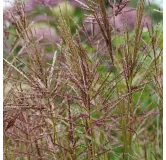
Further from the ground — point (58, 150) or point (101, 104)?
point (101, 104)

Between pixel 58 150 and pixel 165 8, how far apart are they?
0.40 meters

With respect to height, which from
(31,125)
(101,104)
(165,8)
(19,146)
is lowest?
(19,146)

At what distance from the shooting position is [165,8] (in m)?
0.92

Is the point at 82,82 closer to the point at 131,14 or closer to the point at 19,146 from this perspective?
the point at 19,146

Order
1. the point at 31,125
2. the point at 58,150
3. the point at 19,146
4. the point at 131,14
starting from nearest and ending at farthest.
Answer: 1. the point at 58,150
2. the point at 31,125
3. the point at 19,146
4. the point at 131,14

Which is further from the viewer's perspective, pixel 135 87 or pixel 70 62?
pixel 135 87

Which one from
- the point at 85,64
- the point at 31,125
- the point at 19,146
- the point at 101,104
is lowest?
the point at 19,146

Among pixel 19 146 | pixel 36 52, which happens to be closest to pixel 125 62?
pixel 36 52

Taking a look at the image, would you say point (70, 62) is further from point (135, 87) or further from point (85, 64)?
point (135, 87)

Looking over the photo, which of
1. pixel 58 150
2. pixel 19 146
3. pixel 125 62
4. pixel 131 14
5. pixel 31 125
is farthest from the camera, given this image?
pixel 131 14

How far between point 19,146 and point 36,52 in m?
0.63

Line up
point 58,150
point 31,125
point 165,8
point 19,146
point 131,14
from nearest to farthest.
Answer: point 165,8 < point 58,150 < point 31,125 < point 19,146 < point 131,14

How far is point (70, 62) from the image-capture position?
3.07 ft

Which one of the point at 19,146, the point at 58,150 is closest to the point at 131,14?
the point at 19,146
